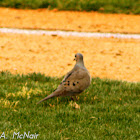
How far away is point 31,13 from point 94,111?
10.4 m

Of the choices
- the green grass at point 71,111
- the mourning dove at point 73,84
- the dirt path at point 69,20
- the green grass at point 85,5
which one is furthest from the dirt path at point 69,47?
the mourning dove at point 73,84

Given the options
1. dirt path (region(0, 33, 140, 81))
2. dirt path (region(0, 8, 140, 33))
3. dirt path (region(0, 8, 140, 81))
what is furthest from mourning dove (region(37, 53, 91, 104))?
dirt path (region(0, 8, 140, 33))

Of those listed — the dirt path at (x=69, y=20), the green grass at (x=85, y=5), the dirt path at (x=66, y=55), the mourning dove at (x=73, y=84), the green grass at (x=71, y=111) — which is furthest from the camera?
the green grass at (x=85, y=5)

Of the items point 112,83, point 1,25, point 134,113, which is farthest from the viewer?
point 1,25

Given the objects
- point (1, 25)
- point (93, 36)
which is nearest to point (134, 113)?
point (93, 36)

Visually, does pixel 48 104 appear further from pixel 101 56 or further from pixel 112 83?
pixel 101 56

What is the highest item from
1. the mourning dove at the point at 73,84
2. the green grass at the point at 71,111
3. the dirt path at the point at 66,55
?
the mourning dove at the point at 73,84

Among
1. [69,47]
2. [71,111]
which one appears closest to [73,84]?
[71,111]

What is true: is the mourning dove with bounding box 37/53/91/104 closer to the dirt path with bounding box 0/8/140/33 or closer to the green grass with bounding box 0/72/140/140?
the green grass with bounding box 0/72/140/140

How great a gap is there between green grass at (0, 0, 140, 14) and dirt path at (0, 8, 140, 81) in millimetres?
549

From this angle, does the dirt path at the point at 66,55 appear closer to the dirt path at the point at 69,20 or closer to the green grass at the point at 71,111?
the green grass at the point at 71,111

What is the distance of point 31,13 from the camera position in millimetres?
14891

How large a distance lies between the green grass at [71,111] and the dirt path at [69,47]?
3.77 feet

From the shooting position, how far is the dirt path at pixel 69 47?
8.12m
